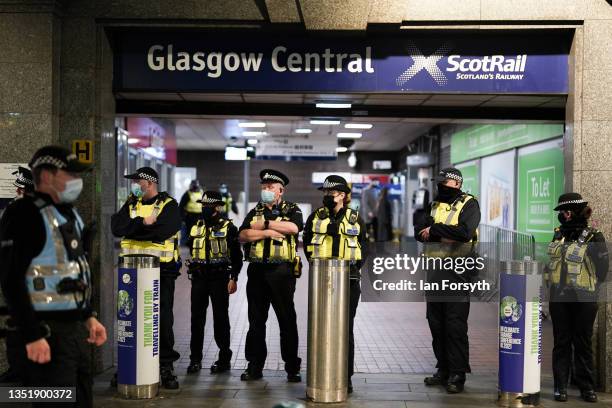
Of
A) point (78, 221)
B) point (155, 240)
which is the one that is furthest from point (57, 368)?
point (155, 240)

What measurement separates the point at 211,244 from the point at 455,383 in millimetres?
2746

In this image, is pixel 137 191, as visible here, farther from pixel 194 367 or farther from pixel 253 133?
pixel 253 133

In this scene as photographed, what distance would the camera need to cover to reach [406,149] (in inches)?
1064

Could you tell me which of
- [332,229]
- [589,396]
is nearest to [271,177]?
[332,229]

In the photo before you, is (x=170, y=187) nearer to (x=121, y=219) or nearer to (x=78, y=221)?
(x=121, y=219)

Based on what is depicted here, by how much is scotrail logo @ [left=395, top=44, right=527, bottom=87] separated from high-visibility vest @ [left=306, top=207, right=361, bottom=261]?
1741 mm

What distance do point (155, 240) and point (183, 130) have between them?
16478 mm

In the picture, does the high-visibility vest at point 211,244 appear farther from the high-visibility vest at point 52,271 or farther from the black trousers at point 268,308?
the high-visibility vest at point 52,271

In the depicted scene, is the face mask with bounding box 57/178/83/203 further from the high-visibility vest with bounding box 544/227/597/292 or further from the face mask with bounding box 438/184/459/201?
the high-visibility vest with bounding box 544/227/597/292

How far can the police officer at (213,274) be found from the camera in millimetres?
7402

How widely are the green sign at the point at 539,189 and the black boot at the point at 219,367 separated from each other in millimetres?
5516

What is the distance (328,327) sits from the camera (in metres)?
6.22

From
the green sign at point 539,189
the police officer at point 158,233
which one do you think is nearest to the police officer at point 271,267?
the police officer at point 158,233

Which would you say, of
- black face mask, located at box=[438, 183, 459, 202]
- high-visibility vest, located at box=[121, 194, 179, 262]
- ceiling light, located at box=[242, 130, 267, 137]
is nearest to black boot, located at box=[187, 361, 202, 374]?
high-visibility vest, located at box=[121, 194, 179, 262]
